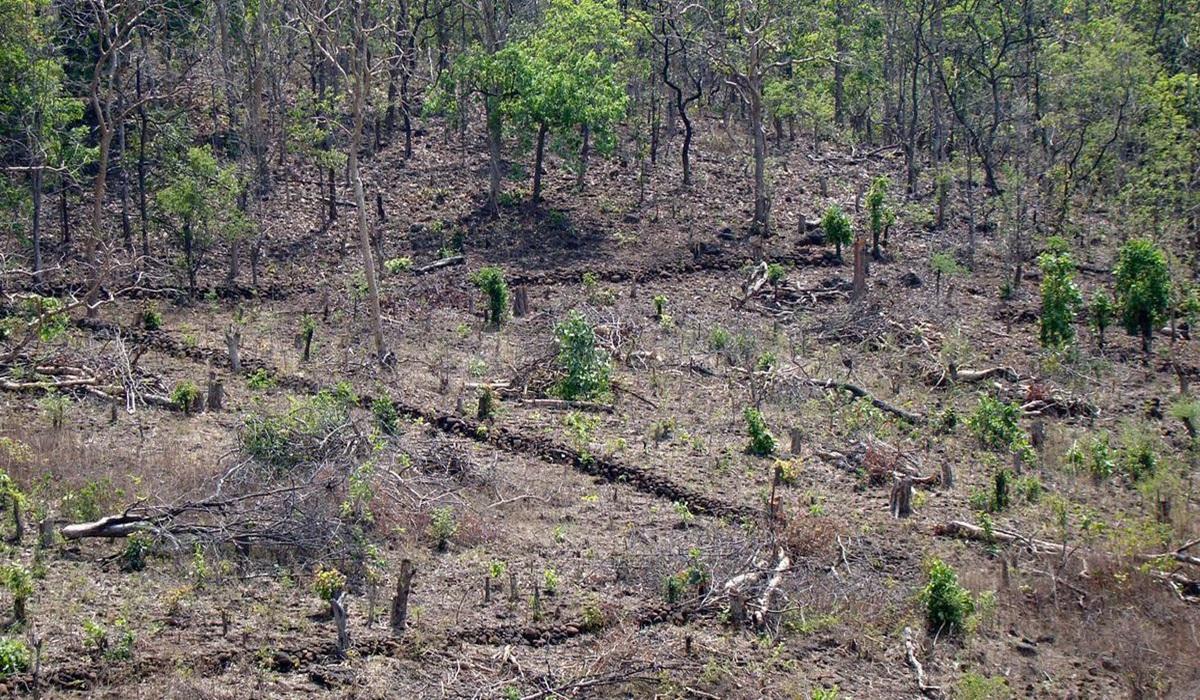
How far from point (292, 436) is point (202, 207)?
10304 mm

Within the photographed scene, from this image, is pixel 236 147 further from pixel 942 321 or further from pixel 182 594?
pixel 182 594

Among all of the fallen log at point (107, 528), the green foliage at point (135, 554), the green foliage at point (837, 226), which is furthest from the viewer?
the green foliage at point (837, 226)

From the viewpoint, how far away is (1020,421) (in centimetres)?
1855

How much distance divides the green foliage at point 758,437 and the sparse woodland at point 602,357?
0.09m

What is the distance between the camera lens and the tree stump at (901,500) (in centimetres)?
1490

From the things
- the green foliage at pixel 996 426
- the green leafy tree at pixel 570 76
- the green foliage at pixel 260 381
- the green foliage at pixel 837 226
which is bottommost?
the green foliage at pixel 996 426

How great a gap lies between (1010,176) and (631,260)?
8.35 m

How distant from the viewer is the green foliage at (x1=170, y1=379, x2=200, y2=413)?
16.7 metres

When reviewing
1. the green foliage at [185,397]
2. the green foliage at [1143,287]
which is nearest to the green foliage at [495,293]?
the green foliage at [185,397]

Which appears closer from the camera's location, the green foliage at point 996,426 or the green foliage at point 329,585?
the green foliage at point 329,585

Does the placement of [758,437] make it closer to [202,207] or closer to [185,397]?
[185,397]

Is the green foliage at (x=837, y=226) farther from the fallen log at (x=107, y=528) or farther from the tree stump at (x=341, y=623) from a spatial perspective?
the tree stump at (x=341, y=623)

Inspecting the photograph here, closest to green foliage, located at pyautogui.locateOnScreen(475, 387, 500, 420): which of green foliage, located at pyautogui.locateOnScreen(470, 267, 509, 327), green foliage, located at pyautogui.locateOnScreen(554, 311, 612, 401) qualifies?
green foliage, located at pyautogui.locateOnScreen(554, 311, 612, 401)

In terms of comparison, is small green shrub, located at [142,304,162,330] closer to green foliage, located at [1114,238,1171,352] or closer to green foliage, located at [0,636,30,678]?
green foliage, located at [0,636,30,678]
